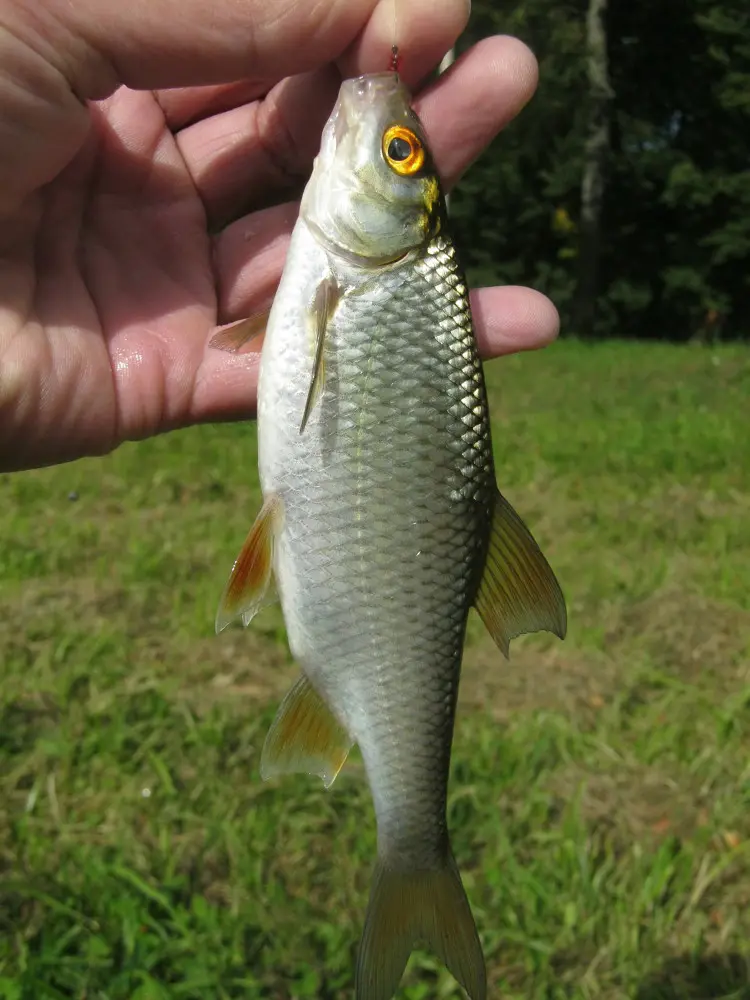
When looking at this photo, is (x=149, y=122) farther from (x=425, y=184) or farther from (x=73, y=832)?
(x=73, y=832)

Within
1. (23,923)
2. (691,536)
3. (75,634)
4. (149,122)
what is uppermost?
(149,122)

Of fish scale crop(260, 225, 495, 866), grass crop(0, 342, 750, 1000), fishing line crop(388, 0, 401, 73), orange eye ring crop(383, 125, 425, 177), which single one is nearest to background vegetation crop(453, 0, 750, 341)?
grass crop(0, 342, 750, 1000)

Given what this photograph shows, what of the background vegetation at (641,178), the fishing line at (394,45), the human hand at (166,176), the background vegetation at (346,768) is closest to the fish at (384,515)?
the fishing line at (394,45)

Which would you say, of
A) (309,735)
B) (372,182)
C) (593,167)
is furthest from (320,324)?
(593,167)

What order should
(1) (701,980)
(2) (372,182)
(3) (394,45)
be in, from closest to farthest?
1. (2) (372,182)
2. (3) (394,45)
3. (1) (701,980)

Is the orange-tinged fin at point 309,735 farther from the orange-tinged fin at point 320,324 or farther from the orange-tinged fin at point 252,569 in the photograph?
the orange-tinged fin at point 320,324

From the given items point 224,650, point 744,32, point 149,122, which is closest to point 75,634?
point 224,650

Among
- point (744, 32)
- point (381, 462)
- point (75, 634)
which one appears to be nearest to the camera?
point (381, 462)

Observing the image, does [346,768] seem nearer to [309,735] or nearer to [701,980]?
[701,980]
